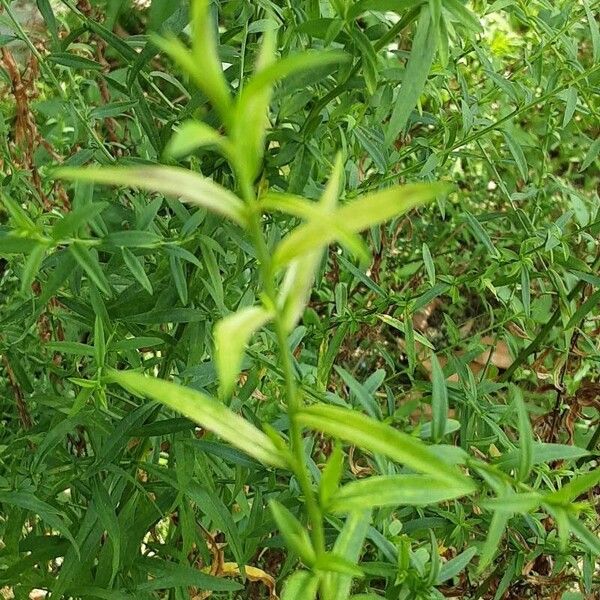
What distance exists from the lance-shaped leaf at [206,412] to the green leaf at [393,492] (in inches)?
1.5

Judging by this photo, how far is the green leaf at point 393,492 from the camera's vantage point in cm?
46

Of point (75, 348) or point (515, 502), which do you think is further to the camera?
point (75, 348)

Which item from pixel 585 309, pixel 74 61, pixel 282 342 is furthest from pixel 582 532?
pixel 74 61

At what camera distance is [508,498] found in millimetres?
527

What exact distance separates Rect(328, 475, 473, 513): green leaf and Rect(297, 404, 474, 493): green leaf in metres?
0.04

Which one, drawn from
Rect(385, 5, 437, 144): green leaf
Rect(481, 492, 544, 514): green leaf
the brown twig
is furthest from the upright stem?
the brown twig

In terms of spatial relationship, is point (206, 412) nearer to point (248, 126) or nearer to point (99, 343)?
point (248, 126)

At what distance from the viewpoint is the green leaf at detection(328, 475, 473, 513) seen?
18.0 inches

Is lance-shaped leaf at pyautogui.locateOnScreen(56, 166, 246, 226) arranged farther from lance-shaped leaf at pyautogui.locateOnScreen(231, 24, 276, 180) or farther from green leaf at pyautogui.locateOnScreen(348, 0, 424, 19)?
green leaf at pyautogui.locateOnScreen(348, 0, 424, 19)

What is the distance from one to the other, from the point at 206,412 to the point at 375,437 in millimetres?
82

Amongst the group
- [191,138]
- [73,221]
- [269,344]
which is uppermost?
[191,138]

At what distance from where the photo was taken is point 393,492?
1.52ft

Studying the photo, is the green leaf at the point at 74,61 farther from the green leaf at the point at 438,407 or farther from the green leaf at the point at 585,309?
the green leaf at the point at 585,309

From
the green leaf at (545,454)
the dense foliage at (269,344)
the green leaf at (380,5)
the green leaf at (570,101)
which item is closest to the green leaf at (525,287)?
the dense foliage at (269,344)
